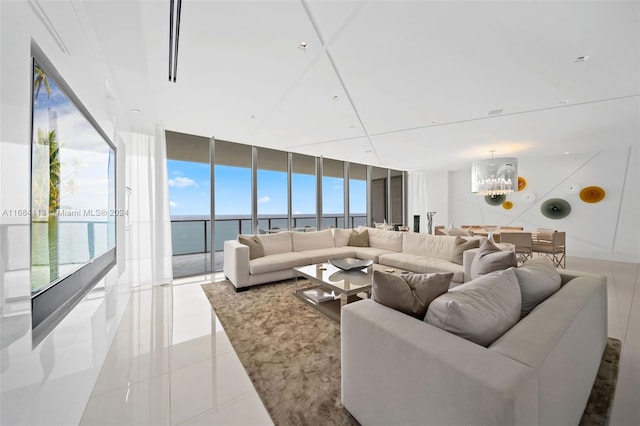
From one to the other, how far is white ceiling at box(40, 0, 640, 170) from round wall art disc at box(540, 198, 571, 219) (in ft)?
8.34

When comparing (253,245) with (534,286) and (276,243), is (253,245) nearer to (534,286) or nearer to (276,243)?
(276,243)

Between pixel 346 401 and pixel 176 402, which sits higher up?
pixel 346 401

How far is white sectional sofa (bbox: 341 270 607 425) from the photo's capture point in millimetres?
861

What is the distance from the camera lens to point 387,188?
8.81 m

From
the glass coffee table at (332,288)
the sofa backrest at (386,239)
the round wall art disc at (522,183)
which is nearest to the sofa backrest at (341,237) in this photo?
the sofa backrest at (386,239)

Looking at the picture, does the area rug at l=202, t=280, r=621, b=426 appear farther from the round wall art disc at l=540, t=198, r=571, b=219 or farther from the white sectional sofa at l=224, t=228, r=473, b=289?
the round wall art disc at l=540, t=198, r=571, b=219

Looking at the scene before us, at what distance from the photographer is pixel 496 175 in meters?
5.31

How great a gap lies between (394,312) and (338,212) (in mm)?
5802

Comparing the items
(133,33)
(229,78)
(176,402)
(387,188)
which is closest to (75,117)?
(133,33)

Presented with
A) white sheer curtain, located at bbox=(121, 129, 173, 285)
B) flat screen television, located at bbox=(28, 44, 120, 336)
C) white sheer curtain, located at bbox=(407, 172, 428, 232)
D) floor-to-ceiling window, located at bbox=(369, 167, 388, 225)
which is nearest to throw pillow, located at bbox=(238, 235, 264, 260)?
white sheer curtain, located at bbox=(121, 129, 173, 285)

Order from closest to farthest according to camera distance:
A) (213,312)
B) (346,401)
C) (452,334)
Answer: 1. (452,334)
2. (346,401)
3. (213,312)

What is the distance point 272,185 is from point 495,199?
665 cm

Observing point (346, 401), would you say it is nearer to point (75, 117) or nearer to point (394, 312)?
point (394, 312)

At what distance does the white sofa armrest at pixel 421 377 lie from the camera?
0.84 metres
